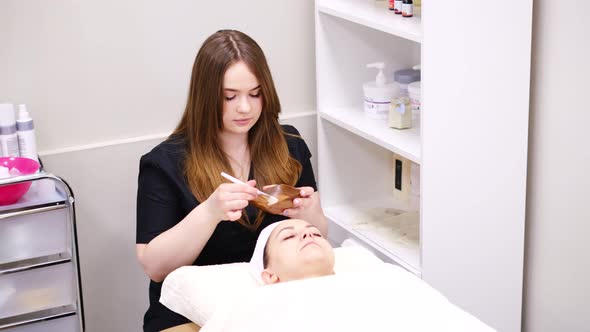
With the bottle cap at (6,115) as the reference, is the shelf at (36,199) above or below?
below

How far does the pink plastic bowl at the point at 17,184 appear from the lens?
1.84 meters

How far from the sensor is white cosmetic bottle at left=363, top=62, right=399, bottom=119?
229 cm

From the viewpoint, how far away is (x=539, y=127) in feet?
7.19

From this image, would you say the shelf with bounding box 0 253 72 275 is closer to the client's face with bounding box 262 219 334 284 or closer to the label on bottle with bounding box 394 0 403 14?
the client's face with bounding box 262 219 334 284

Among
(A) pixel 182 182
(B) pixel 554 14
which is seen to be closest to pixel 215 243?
(A) pixel 182 182

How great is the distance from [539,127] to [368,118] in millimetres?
467

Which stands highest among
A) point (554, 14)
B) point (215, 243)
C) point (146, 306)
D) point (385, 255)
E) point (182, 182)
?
point (554, 14)

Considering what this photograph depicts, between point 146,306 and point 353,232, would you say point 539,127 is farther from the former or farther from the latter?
point 146,306

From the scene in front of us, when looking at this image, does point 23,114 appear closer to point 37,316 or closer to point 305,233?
point 37,316

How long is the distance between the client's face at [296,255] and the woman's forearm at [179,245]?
0.16 meters

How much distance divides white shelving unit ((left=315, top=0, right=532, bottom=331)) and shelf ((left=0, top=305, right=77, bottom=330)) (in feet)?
2.71

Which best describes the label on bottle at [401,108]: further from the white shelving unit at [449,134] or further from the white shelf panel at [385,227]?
the white shelf panel at [385,227]

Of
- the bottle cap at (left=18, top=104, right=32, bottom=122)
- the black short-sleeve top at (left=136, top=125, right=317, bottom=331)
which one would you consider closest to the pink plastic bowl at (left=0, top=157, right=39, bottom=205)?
the bottle cap at (left=18, top=104, right=32, bottom=122)

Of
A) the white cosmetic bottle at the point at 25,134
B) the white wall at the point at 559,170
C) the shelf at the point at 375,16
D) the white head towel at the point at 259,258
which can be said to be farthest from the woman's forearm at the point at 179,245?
the white wall at the point at 559,170
